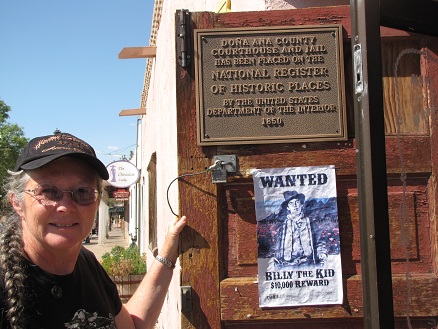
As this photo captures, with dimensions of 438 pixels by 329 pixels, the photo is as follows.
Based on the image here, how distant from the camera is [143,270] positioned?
28.7ft

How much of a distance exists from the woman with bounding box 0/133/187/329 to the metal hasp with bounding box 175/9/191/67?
36.0 inches

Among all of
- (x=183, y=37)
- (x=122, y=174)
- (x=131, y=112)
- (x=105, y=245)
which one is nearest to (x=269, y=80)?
(x=183, y=37)

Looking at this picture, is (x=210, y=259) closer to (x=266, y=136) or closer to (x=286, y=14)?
(x=266, y=136)

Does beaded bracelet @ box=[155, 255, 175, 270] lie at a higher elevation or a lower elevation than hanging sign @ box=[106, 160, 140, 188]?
lower

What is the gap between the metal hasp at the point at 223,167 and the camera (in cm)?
261

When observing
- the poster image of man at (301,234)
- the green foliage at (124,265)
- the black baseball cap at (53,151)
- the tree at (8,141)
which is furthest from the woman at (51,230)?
the tree at (8,141)

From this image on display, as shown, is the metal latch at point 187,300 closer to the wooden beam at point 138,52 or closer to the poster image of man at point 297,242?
the poster image of man at point 297,242

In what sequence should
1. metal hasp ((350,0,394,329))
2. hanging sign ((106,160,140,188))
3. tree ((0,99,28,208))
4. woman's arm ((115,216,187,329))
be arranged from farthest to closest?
tree ((0,99,28,208))
hanging sign ((106,160,140,188))
woman's arm ((115,216,187,329))
metal hasp ((350,0,394,329))

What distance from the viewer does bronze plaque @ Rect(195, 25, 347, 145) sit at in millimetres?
2646

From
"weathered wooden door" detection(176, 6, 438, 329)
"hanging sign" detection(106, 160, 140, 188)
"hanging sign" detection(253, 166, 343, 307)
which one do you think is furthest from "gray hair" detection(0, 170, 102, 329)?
"hanging sign" detection(106, 160, 140, 188)

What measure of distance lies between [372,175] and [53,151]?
1312 mm

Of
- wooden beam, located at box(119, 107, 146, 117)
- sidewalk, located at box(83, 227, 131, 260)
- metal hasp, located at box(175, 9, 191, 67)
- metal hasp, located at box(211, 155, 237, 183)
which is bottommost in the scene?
sidewalk, located at box(83, 227, 131, 260)

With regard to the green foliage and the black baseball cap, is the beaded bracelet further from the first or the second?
the green foliage

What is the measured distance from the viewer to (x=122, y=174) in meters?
13.7
